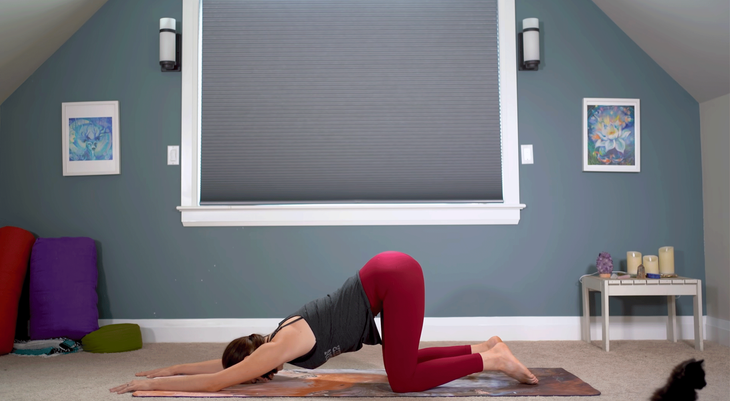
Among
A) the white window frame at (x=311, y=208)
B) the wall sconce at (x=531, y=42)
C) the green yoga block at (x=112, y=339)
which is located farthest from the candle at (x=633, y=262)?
the green yoga block at (x=112, y=339)

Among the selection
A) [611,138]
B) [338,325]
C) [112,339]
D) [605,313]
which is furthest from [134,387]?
[611,138]

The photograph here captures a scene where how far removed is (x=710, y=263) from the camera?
11.5ft

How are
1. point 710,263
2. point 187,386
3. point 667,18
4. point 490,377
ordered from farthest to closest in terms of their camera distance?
point 710,263 → point 667,18 → point 490,377 → point 187,386

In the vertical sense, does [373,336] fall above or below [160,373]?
above

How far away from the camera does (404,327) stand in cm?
213

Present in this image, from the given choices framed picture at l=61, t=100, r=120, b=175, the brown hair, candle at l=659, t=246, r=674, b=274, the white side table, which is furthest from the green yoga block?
candle at l=659, t=246, r=674, b=274

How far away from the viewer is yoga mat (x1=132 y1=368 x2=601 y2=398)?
2.16 meters

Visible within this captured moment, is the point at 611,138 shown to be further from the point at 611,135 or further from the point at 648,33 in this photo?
the point at 648,33

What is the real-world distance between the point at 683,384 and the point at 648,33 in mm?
3054

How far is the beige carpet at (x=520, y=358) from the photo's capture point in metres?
2.26

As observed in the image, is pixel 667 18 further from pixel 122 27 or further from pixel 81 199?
pixel 81 199

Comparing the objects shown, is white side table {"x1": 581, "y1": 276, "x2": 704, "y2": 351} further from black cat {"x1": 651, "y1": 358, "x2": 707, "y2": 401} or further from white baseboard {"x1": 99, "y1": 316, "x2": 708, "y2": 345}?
black cat {"x1": 651, "y1": 358, "x2": 707, "y2": 401}

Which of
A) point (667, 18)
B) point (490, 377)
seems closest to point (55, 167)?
point (490, 377)

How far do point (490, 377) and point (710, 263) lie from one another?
209 cm
